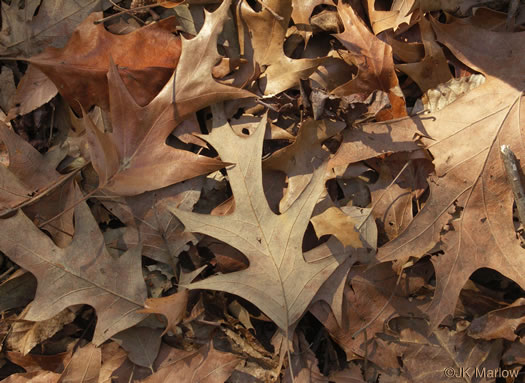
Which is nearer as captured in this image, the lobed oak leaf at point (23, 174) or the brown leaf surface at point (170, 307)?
the brown leaf surface at point (170, 307)

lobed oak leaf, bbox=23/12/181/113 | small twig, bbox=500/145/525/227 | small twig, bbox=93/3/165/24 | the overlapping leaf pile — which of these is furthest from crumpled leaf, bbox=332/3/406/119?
small twig, bbox=93/3/165/24

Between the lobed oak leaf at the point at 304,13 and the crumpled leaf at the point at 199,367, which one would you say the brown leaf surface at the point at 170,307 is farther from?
the lobed oak leaf at the point at 304,13

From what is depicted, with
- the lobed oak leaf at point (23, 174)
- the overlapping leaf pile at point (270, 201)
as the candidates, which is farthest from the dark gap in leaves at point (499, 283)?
the lobed oak leaf at point (23, 174)

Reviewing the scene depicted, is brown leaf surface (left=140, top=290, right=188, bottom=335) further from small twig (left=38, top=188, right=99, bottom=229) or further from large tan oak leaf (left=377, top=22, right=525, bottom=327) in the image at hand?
large tan oak leaf (left=377, top=22, right=525, bottom=327)

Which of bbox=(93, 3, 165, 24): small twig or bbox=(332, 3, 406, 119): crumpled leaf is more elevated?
bbox=(93, 3, 165, 24): small twig

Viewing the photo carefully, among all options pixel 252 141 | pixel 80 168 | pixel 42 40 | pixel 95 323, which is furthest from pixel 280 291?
pixel 42 40

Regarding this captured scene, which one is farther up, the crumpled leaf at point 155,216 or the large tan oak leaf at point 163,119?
the large tan oak leaf at point 163,119
